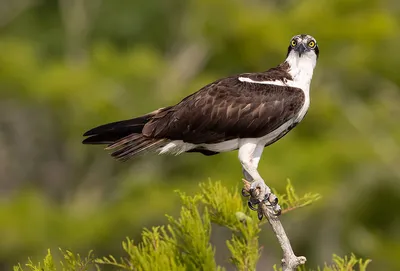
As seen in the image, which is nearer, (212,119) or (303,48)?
(212,119)

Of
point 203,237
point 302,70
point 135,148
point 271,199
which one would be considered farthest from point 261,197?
point 302,70

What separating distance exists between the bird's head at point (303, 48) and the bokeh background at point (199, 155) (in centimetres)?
1070

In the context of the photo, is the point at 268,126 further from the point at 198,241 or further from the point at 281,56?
the point at 281,56

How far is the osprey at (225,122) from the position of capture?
20.1 feet

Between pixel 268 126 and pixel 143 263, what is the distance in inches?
54.0

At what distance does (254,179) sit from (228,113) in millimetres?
583

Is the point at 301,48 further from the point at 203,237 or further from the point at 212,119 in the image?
the point at 203,237

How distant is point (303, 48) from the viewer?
6.63 meters

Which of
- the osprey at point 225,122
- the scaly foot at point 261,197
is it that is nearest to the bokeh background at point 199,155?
the osprey at point 225,122

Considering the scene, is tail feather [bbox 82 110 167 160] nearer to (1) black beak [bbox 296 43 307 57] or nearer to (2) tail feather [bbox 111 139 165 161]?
(2) tail feather [bbox 111 139 165 161]

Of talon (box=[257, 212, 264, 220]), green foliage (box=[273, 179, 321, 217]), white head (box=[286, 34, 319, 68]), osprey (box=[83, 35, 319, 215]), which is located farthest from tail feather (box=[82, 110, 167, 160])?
white head (box=[286, 34, 319, 68])

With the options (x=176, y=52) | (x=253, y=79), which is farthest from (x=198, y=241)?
(x=176, y=52)

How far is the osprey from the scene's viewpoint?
6129 mm

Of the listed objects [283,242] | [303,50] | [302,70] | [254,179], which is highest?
[303,50]
